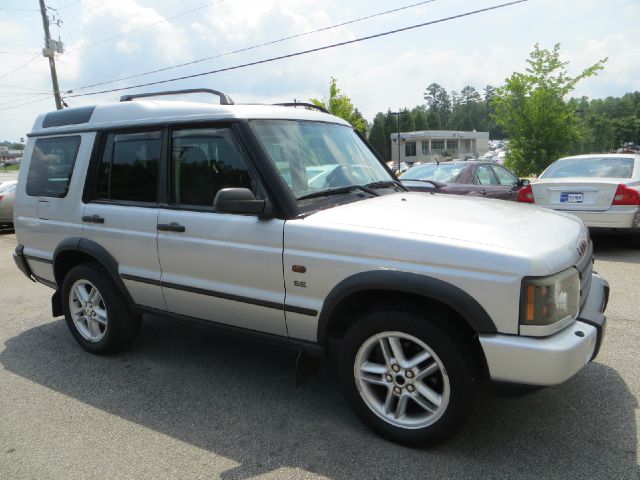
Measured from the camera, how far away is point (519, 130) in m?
18.5

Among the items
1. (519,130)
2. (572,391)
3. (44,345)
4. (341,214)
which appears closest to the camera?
(341,214)

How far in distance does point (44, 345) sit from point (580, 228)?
4.57 meters

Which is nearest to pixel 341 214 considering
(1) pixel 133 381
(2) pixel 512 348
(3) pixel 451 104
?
(2) pixel 512 348

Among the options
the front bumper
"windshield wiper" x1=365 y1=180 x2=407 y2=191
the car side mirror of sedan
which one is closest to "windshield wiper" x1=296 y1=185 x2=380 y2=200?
"windshield wiper" x1=365 y1=180 x2=407 y2=191

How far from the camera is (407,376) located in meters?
2.81

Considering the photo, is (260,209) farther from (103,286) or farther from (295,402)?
(103,286)

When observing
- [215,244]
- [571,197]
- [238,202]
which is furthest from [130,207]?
[571,197]

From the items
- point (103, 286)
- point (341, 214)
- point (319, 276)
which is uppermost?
point (341, 214)

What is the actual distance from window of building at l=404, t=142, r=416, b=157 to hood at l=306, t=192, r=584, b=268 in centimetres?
8479

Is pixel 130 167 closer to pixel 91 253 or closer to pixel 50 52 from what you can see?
pixel 91 253

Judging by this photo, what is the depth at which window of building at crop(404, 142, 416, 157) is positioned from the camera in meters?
86.1

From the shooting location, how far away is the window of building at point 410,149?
3388 inches

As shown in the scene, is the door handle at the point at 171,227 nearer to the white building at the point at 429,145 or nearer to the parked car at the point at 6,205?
the parked car at the point at 6,205

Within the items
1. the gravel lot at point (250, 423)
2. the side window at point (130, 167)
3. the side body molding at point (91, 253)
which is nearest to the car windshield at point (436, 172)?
the gravel lot at point (250, 423)
